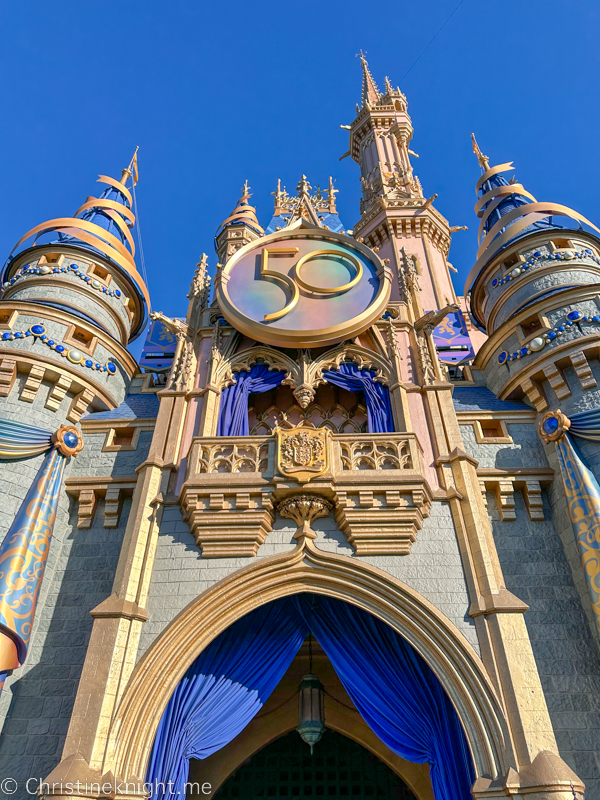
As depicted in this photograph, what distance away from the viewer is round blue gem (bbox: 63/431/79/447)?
12336mm

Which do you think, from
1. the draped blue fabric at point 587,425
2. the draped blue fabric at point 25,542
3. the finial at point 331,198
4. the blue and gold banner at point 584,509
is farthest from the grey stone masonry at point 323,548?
the finial at point 331,198

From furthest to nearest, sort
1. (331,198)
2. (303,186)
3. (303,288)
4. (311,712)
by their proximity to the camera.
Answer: (331,198) < (303,186) < (303,288) < (311,712)

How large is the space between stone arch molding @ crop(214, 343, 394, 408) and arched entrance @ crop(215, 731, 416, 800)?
23.9 feet

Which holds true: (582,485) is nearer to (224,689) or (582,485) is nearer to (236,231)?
(224,689)

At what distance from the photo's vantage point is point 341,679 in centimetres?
974

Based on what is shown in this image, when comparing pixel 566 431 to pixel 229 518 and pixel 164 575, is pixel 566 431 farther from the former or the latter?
pixel 164 575

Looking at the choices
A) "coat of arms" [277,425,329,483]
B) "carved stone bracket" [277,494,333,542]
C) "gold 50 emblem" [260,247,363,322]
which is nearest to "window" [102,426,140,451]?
"coat of arms" [277,425,329,483]

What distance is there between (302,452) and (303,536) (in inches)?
59.4

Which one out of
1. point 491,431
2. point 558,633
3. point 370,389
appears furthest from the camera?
point 491,431

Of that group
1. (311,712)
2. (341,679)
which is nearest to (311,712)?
(311,712)

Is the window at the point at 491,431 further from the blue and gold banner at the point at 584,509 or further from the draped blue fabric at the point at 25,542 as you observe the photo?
the draped blue fabric at the point at 25,542

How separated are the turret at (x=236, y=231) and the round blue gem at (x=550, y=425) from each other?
13.5 metres

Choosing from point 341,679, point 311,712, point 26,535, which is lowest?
point 311,712

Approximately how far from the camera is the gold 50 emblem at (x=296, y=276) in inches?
547
